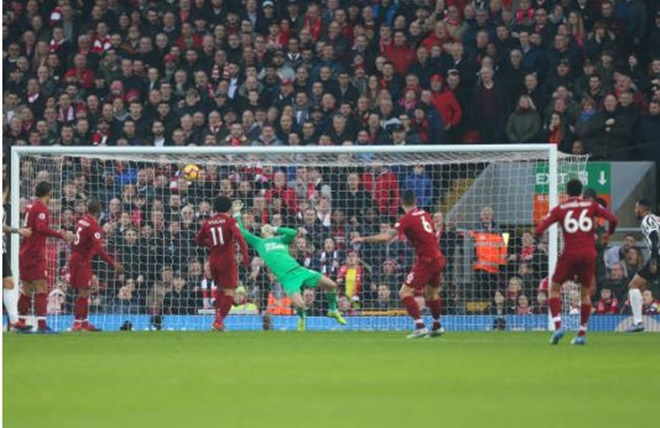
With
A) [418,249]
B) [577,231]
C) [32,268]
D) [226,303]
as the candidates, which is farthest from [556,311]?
[32,268]

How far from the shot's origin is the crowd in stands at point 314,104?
74.0 ft

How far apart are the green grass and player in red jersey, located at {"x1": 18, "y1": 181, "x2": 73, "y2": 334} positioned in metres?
2.22

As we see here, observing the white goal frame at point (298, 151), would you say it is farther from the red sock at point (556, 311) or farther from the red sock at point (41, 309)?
the red sock at point (556, 311)

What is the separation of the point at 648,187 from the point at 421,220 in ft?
18.4

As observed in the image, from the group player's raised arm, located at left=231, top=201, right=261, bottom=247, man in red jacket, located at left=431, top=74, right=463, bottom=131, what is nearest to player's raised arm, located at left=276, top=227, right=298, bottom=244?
player's raised arm, located at left=231, top=201, right=261, bottom=247

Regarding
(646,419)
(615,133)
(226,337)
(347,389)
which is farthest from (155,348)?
(615,133)

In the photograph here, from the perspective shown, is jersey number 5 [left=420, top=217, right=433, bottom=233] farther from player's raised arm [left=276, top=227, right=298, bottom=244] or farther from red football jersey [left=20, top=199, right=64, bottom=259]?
red football jersey [left=20, top=199, right=64, bottom=259]

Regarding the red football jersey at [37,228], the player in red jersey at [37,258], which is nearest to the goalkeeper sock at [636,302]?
the player in red jersey at [37,258]

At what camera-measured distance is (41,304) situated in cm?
2012

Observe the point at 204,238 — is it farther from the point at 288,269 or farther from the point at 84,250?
the point at 84,250

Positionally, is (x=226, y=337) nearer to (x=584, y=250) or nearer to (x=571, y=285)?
(x=584, y=250)

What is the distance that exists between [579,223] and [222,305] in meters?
5.77

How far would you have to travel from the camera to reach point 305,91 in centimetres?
2492

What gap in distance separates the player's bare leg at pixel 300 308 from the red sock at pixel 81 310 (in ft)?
9.22
